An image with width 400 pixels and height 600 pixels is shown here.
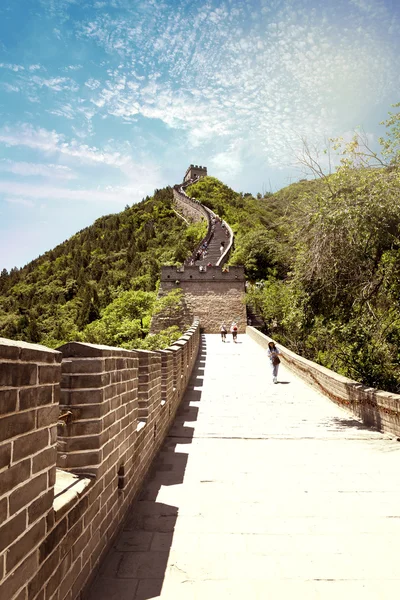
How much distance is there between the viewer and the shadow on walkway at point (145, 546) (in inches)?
105

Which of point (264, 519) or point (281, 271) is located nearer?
point (264, 519)

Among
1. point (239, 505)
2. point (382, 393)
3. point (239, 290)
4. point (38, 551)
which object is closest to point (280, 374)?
point (382, 393)

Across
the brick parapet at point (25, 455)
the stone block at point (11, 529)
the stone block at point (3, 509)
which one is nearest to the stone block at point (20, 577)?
the brick parapet at point (25, 455)

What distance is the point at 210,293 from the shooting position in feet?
108

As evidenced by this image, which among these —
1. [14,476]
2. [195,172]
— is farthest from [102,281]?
[14,476]

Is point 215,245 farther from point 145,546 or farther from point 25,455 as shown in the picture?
point 25,455

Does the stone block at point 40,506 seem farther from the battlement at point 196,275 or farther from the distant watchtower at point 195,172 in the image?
the distant watchtower at point 195,172

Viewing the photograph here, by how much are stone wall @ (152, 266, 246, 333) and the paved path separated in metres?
24.7

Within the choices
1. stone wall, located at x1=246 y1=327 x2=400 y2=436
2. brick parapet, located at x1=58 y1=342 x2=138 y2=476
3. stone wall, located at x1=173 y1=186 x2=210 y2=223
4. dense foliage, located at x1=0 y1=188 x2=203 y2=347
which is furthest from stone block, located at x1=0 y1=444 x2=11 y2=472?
stone wall, located at x1=173 y1=186 x2=210 y2=223

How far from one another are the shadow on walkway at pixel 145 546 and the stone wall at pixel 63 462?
0.10 meters

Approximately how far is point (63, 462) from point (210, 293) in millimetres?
30202

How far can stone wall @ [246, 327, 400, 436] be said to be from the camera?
707 centimetres

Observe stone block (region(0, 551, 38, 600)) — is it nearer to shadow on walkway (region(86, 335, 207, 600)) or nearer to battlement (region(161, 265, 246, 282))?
shadow on walkway (region(86, 335, 207, 600))

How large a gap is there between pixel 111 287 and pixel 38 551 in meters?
47.0
